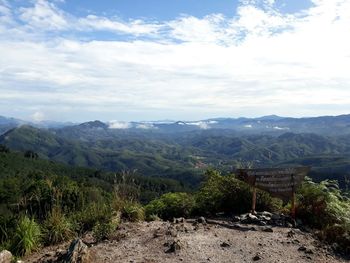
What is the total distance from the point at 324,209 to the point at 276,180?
1304 millimetres

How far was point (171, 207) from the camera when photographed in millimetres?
10961

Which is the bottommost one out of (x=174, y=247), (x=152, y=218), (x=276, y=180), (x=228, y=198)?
(x=152, y=218)

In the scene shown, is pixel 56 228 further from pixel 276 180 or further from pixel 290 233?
pixel 276 180

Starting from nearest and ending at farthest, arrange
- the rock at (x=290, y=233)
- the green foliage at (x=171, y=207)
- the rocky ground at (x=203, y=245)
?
the rocky ground at (x=203, y=245) → the rock at (x=290, y=233) → the green foliage at (x=171, y=207)

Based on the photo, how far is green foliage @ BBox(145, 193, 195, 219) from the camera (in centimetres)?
1082

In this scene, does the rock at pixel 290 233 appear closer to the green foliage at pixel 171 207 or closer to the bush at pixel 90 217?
the green foliage at pixel 171 207

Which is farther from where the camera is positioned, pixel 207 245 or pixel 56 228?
pixel 56 228

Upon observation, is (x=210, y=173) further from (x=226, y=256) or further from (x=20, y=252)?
(x=20, y=252)

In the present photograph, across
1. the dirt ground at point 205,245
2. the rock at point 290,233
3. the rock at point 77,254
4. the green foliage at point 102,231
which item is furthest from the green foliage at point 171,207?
the rock at point 77,254

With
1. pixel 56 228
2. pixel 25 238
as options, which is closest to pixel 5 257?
pixel 25 238

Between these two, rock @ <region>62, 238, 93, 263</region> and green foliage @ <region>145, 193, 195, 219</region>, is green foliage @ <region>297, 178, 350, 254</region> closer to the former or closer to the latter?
green foliage @ <region>145, 193, 195, 219</region>

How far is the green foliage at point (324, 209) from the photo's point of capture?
911 cm

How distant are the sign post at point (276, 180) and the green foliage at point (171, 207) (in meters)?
1.51

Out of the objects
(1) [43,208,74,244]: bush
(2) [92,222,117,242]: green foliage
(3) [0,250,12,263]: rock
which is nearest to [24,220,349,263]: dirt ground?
(2) [92,222,117,242]: green foliage
